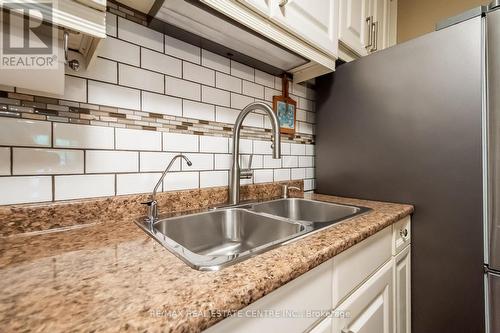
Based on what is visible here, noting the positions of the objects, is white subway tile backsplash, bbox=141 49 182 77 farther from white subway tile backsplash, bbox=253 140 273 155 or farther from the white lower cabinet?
the white lower cabinet

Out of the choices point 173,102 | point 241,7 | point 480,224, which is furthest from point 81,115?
point 480,224

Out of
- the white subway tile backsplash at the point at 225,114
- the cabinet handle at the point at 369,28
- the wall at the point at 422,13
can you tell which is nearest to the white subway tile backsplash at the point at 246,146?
the white subway tile backsplash at the point at 225,114

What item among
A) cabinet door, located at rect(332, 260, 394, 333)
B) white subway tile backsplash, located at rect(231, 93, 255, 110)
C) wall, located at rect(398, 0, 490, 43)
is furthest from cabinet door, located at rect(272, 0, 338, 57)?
wall, located at rect(398, 0, 490, 43)

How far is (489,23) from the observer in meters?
0.85

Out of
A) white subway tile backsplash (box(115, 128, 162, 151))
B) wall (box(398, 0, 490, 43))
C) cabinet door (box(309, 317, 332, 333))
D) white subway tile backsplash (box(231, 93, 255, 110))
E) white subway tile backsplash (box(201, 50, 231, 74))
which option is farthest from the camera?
wall (box(398, 0, 490, 43))

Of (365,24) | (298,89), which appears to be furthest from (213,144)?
(365,24)

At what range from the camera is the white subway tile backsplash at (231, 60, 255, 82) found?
111cm

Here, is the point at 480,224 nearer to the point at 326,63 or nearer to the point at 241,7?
the point at 326,63

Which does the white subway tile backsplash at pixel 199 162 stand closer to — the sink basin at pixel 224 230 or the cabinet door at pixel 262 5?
the sink basin at pixel 224 230

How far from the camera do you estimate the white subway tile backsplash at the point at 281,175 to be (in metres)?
1.33

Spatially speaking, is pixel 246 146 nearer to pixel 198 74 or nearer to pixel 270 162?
→ pixel 270 162

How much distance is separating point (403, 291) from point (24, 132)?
4.80 feet

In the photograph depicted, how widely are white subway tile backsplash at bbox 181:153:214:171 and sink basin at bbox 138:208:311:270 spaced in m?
0.21

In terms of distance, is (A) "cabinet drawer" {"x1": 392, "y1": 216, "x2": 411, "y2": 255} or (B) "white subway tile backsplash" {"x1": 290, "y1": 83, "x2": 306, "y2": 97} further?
(B) "white subway tile backsplash" {"x1": 290, "y1": 83, "x2": 306, "y2": 97}
